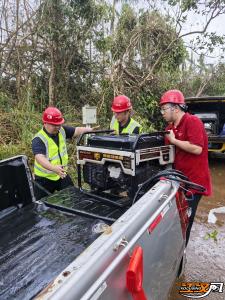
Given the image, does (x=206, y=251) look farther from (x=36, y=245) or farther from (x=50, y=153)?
(x=36, y=245)

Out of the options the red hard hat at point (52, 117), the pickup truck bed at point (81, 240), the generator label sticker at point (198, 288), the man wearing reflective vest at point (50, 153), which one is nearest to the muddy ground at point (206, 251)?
the generator label sticker at point (198, 288)

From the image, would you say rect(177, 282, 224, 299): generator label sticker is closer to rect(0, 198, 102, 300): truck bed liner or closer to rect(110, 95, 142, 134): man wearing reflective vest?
rect(0, 198, 102, 300): truck bed liner

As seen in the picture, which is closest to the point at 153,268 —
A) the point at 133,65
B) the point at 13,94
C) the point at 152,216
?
the point at 152,216

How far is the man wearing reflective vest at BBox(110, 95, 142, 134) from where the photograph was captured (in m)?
4.27

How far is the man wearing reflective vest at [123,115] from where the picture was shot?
4267mm

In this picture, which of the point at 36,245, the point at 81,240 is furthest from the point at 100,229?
the point at 36,245

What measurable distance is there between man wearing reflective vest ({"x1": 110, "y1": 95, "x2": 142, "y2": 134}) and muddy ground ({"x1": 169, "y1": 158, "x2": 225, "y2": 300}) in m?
1.66

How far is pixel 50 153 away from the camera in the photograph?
3979 millimetres

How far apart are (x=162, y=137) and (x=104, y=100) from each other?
5.45 meters

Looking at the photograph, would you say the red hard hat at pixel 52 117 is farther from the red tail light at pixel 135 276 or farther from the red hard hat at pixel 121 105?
the red tail light at pixel 135 276

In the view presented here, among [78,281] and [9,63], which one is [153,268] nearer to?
[78,281]

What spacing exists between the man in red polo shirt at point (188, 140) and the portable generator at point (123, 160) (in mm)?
135

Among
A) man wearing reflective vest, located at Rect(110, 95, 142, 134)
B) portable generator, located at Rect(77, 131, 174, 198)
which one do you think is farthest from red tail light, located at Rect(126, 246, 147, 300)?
man wearing reflective vest, located at Rect(110, 95, 142, 134)

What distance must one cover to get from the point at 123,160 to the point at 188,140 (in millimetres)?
736
